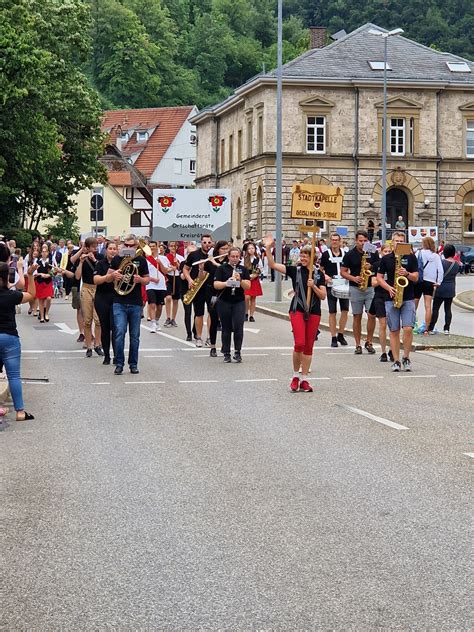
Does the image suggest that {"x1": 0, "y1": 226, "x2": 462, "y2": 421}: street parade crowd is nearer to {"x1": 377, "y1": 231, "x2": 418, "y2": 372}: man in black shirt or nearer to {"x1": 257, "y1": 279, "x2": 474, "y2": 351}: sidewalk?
{"x1": 377, "y1": 231, "x2": 418, "y2": 372}: man in black shirt

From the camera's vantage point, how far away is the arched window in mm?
74750

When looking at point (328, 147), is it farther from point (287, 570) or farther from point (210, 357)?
point (287, 570)

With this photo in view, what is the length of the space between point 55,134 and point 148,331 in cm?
2536

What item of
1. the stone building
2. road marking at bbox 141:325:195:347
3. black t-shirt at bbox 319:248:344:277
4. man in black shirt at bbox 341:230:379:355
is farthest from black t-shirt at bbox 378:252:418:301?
the stone building

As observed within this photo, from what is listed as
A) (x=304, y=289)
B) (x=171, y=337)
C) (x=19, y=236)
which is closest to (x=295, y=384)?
(x=304, y=289)

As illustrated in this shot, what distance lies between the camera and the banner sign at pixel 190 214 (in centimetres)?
4681

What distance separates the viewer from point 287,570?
681 centimetres

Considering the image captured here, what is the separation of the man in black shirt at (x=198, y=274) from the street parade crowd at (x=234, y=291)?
0.02 metres

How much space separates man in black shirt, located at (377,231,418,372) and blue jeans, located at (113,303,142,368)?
3465 millimetres

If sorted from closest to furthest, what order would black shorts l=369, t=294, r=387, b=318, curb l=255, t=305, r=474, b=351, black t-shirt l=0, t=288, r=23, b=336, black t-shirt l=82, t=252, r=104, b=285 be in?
1. black t-shirt l=0, t=288, r=23, b=336
2. black shorts l=369, t=294, r=387, b=318
3. black t-shirt l=82, t=252, r=104, b=285
4. curb l=255, t=305, r=474, b=351

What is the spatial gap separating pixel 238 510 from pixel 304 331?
796 cm

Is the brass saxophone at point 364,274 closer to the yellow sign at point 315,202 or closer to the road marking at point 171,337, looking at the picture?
the yellow sign at point 315,202

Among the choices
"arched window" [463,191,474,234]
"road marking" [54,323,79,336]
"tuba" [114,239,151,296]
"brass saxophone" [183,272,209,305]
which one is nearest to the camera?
"tuba" [114,239,151,296]

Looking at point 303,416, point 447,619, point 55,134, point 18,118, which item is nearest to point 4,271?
point 303,416
